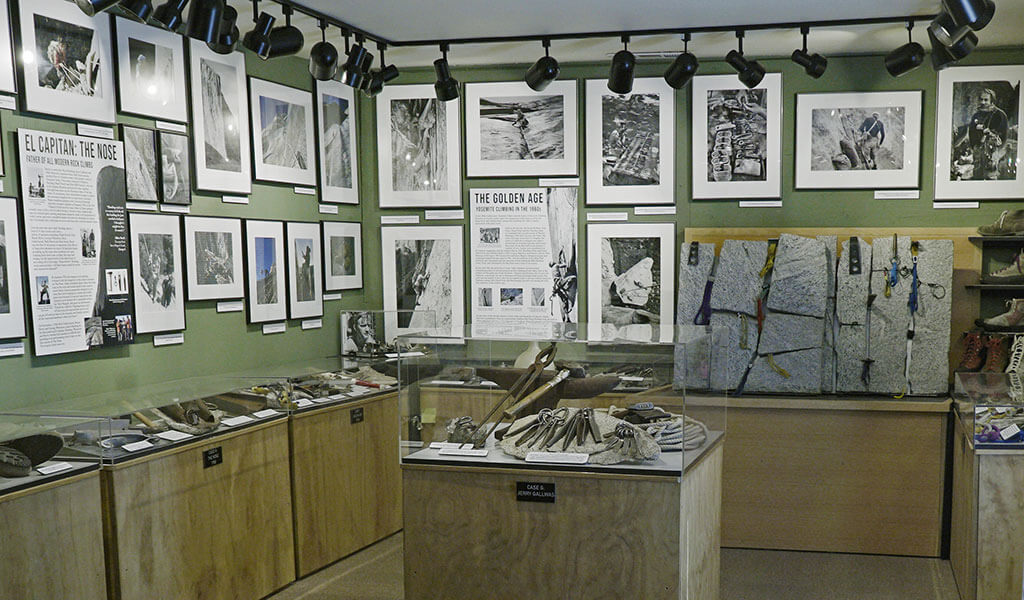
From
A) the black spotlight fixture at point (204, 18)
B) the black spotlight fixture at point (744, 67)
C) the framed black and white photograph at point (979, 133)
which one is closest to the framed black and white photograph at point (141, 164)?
the black spotlight fixture at point (204, 18)

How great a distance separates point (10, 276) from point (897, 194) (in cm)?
501

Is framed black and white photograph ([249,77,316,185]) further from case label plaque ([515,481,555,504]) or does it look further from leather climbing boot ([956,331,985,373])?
leather climbing boot ([956,331,985,373])

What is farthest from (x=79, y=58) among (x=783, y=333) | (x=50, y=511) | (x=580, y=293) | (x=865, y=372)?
(x=865, y=372)

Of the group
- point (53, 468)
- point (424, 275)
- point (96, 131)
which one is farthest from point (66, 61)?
point (424, 275)

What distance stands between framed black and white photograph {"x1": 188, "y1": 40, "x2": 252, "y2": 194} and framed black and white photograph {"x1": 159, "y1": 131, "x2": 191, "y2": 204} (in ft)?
0.32

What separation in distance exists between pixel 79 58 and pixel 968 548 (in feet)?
16.0

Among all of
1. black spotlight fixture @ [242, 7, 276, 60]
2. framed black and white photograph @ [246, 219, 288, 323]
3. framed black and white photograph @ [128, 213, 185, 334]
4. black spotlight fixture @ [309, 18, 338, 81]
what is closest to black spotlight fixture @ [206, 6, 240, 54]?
black spotlight fixture @ [242, 7, 276, 60]

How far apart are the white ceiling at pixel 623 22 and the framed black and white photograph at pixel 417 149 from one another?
1.51 ft

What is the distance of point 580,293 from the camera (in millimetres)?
5820

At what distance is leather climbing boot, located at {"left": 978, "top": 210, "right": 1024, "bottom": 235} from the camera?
4941 millimetres

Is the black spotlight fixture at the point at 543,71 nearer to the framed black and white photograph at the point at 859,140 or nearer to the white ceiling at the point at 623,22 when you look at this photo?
the white ceiling at the point at 623,22

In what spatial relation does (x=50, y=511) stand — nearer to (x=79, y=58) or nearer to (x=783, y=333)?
(x=79, y=58)

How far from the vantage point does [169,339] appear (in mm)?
4363

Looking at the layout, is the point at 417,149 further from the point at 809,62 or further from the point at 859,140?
the point at 859,140
